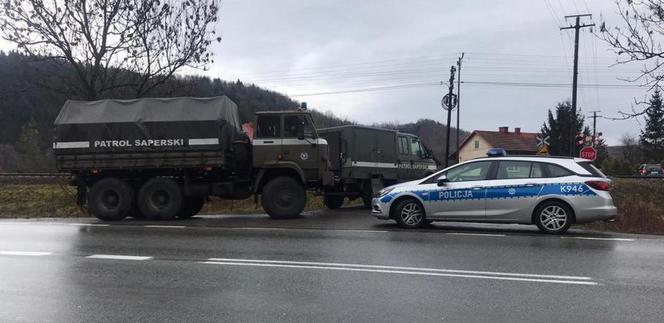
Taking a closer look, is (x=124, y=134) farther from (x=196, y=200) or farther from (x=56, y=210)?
(x=56, y=210)

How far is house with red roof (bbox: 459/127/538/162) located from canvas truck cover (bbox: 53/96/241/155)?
71.1m

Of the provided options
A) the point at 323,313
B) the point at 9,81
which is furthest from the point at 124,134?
the point at 9,81

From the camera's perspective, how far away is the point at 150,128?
1479cm

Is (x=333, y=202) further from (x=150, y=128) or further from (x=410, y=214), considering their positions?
(x=410, y=214)

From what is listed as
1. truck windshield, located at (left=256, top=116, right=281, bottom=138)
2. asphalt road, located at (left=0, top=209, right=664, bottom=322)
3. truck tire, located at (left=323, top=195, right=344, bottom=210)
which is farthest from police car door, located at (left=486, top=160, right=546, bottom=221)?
truck tire, located at (left=323, top=195, right=344, bottom=210)

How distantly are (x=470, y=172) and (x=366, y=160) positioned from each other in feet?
21.6

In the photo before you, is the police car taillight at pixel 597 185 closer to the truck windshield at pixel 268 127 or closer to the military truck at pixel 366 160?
the truck windshield at pixel 268 127

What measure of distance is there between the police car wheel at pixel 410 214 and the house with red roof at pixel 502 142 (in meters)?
71.7

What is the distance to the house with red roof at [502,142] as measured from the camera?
271ft

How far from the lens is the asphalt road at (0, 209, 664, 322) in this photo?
5504 mm

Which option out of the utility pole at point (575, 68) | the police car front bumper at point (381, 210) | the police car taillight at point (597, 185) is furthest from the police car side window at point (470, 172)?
the utility pole at point (575, 68)

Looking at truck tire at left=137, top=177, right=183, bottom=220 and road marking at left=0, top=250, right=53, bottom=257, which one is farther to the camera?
truck tire at left=137, top=177, right=183, bottom=220

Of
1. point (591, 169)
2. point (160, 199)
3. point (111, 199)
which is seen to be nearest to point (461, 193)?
point (591, 169)

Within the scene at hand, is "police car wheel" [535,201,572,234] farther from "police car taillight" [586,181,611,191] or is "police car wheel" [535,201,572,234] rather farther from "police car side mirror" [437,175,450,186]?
"police car side mirror" [437,175,450,186]
